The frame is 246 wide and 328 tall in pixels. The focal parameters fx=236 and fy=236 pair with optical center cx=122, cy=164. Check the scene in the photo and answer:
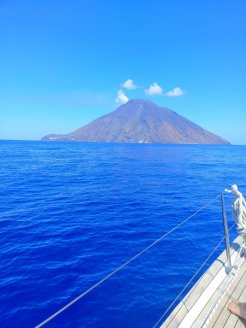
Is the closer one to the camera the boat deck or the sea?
the boat deck

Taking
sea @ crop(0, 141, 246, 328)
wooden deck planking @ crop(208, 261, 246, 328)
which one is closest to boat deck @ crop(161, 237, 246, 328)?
wooden deck planking @ crop(208, 261, 246, 328)

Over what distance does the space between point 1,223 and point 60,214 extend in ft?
11.3

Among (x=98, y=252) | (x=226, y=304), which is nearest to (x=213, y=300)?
(x=226, y=304)

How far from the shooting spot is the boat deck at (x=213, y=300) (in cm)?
401

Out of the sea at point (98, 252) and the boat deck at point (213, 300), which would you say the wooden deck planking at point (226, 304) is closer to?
the boat deck at point (213, 300)

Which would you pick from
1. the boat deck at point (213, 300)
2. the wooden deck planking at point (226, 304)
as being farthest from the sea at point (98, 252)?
the wooden deck planking at point (226, 304)

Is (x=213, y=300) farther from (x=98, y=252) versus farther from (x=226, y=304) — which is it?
(x=98, y=252)

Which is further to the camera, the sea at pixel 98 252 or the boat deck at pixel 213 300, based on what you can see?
the sea at pixel 98 252

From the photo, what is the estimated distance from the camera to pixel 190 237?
12.0 metres

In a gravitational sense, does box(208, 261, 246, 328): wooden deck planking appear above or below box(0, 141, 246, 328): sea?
above

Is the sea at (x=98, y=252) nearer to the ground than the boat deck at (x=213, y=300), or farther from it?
nearer to the ground

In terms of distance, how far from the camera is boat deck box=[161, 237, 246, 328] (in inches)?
158

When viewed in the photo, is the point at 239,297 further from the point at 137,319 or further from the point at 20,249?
the point at 20,249

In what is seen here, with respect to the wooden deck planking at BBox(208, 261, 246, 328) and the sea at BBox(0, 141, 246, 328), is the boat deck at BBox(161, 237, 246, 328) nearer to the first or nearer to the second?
the wooden deck planking at BBox(208, 261, 246, 328)
